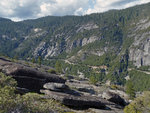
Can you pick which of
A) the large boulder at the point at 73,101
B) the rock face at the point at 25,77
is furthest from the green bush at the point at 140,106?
the rock face at the point at 25,77

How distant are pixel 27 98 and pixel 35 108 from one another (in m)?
1.39

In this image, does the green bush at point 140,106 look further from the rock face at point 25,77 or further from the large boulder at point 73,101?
the rock face at point 25,77

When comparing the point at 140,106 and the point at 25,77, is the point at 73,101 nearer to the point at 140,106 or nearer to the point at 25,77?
the point at 25,77

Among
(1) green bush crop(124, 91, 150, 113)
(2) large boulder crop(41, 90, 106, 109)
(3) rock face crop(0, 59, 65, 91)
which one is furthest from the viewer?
(3) rock face crop(0, 59, 65, 91)

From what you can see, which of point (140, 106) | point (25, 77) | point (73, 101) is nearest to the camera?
point (140, 106)

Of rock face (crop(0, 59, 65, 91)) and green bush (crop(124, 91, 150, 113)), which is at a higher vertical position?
rock face (crop(0, 59, 65, 91))

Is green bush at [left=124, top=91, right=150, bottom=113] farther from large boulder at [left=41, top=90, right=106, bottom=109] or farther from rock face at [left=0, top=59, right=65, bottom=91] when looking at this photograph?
rock face at [left=0, top=59, right=65, bottom=91]

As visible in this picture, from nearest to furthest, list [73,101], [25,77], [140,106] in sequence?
[140,106] → [73,101] → [25,77]

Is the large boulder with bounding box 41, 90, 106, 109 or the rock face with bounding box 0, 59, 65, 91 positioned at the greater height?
the rock face with bounding box 0, 59, 65, 91

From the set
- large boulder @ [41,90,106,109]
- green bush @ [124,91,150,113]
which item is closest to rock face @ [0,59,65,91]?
large boulder @ [41,90,106,109]

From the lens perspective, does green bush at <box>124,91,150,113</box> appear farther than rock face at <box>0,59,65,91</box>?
No

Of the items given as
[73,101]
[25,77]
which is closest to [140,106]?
[73,101]

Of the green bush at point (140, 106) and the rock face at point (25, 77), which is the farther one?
the rock face at point (25, 77)

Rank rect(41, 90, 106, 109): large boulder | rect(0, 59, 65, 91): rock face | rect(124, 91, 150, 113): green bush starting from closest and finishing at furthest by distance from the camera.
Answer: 1. rect(124, 91, 150, 113): green bush
2. rect(41, 90, 106, 109): large boulder
3. rect(0, 59, 65, 91): rock face
